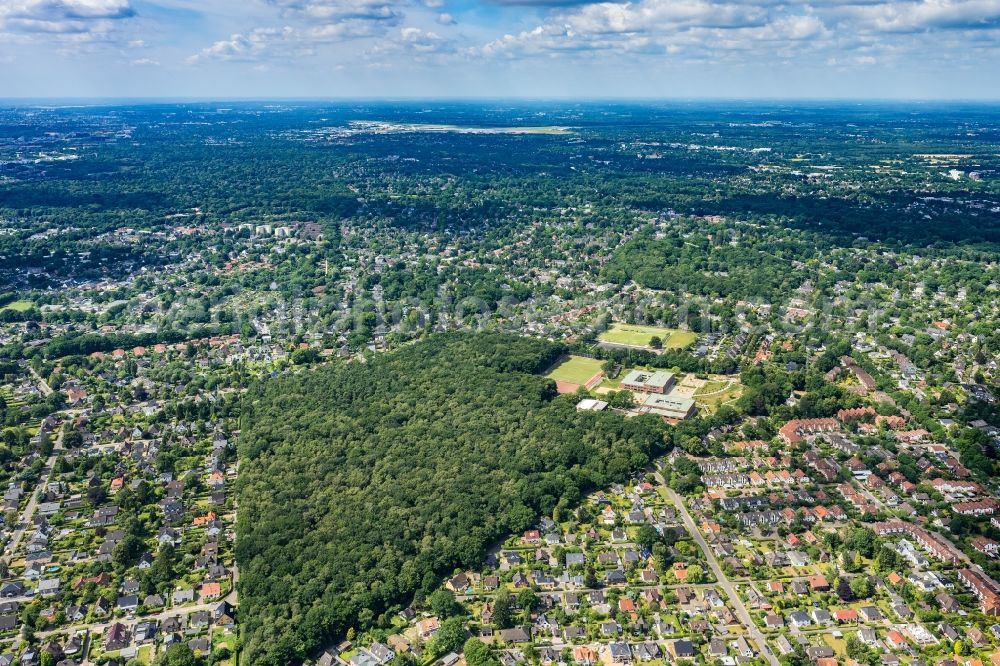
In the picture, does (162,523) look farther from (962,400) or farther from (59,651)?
(962,400)

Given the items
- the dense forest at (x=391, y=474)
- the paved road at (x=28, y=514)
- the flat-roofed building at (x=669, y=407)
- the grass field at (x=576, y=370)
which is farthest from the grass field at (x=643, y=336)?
the paved road at (x=28, y=514)

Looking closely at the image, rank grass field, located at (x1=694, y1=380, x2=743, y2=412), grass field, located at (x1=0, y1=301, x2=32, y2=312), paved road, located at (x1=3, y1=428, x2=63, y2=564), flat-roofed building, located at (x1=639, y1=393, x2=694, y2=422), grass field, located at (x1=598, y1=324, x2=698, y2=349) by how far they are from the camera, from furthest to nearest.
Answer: grass field, located at (x1=0, y1=301, x2=32, y2=312), grass field, located at (x1=598, y1=324, x2=698, y2=349), grass field, located at (x1=694, y1=380, x2=743, y2=412), flat-roofed building, located at (x1=639, y1=393, x2=694, y2=422), paved road, located at (x1=3, y1=428, x2=63, y2=564)

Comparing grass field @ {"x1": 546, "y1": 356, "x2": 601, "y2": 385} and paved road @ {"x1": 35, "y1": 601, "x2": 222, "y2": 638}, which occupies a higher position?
grass field @ {"x1": 546, "y1": 356, "x2": 601, "y2": 385}

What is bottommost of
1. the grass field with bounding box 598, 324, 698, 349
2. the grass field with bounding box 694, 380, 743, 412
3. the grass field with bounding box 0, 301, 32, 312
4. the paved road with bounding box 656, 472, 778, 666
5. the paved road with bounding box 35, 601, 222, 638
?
the paved road with bounding box 35, 601, 222, 638

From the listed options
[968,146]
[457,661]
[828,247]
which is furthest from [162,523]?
[968,146]

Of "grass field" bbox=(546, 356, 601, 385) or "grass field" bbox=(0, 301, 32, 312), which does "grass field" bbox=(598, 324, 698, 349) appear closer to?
"grass field" bbox=(546, 356, 601, 385)

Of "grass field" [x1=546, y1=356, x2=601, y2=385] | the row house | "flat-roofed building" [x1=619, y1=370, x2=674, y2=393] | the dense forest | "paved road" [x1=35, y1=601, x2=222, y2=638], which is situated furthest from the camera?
"grass field" [x1=546, y1=356, x2=601, y2=385]

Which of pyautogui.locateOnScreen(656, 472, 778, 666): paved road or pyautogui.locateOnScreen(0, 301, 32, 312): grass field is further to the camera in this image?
pyautogui.locateOnScreen(0, 301, 32, 312): grass field

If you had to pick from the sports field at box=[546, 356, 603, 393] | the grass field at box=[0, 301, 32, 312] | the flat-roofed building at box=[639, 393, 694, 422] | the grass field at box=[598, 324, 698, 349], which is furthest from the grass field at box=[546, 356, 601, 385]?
the grass field at box=[0, 301, 32, 312]

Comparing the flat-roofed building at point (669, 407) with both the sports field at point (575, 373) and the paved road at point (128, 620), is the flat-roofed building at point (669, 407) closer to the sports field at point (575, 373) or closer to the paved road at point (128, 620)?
the sports field at point (575, 373)
